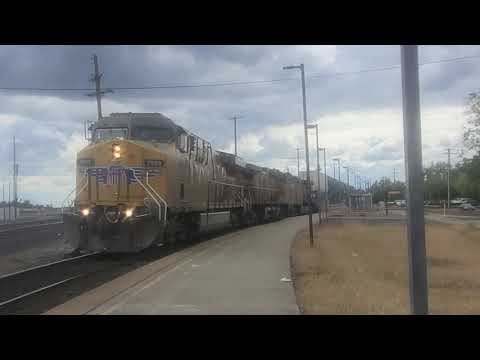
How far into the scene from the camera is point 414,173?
5.39 m

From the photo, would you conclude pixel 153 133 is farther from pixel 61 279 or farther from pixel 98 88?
pixel 98 88

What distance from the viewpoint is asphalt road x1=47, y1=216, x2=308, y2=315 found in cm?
867

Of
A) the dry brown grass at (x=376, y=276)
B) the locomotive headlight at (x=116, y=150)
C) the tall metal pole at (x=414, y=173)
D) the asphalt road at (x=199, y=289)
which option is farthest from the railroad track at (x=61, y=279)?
the tall metal pole at (x=414, y=173)

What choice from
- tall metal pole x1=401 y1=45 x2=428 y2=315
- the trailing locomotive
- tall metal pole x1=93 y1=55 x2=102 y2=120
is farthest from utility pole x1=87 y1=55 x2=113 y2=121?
tall metal pole x1=401 y1=45 x2=428 y2=315

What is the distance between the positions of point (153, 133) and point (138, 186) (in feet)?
7.99

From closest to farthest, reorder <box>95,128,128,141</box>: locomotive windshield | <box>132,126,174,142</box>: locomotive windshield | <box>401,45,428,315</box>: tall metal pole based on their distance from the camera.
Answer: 1. <box>401,45,428,315</box>: tall metal pole
2. <box>95,128,128,141</box>: locomotive windshield
3. <box>132,126,174,142</box>: locomotive windshield

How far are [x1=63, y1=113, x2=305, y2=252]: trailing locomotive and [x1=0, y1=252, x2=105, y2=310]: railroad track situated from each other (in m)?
0.73

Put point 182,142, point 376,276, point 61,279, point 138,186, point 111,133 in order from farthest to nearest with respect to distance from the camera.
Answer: point 182,142
point 111,133
point 138,186
point 376,276
point 61,279

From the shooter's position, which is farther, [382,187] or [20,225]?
[382,187]

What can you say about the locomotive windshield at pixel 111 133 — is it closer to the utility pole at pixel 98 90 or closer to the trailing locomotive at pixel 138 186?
the trailing locomotive at pixel 138 186

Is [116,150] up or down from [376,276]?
up

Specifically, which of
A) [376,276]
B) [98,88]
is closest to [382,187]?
[98,88]

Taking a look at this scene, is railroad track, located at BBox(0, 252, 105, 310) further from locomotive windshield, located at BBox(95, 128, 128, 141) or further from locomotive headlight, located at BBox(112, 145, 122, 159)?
locomotive windshield, located at BBox(95, 128, 128, 141)
